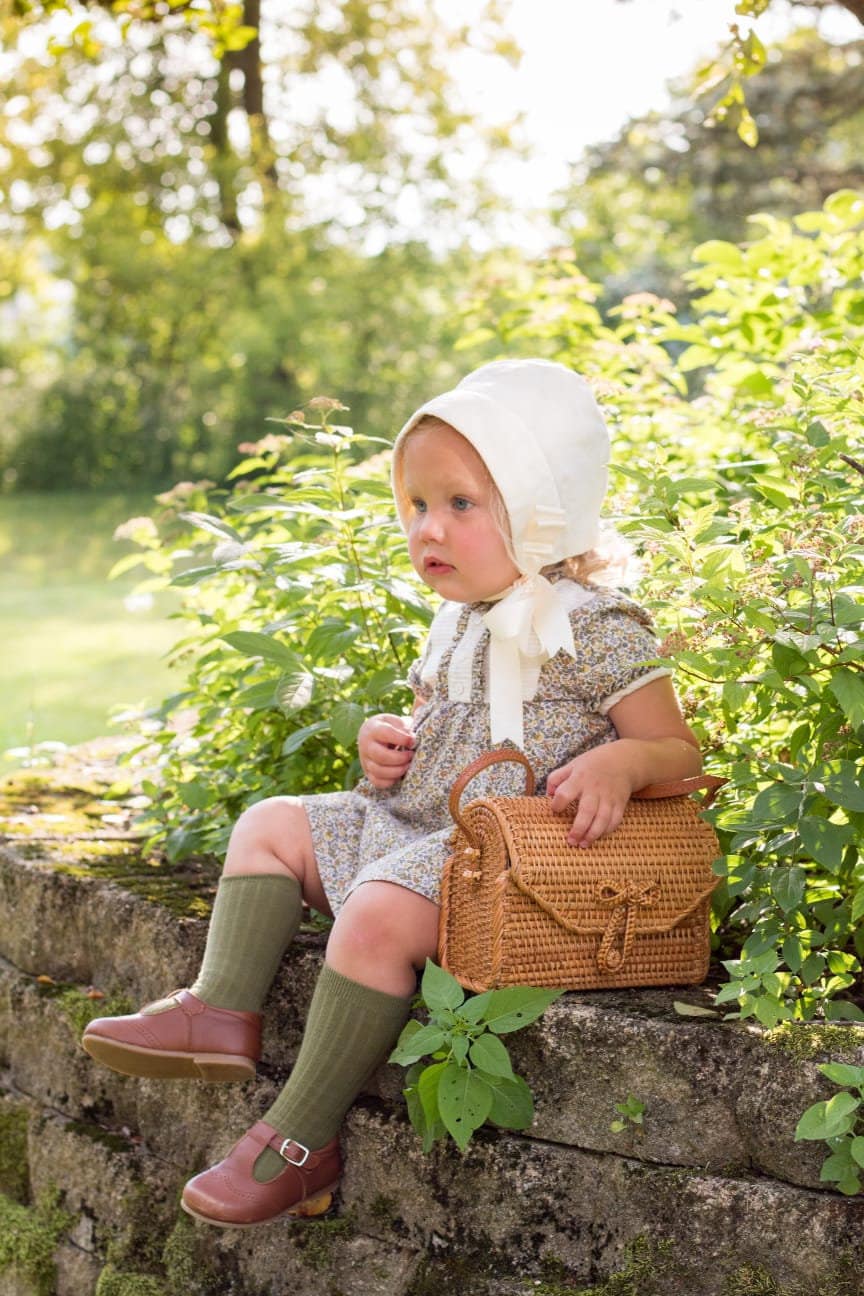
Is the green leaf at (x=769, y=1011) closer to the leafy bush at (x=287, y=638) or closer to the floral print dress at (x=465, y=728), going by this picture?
the floral print dress at (x=465, y=728)

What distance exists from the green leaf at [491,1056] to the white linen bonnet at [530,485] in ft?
1.73

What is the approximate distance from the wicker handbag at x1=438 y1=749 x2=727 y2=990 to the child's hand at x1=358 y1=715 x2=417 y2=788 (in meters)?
0.26

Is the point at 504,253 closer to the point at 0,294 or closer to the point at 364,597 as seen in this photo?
the point at 0,294

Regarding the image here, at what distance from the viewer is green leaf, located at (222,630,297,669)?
103 inches

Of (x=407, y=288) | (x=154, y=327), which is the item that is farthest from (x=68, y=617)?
(x=154, y=327)

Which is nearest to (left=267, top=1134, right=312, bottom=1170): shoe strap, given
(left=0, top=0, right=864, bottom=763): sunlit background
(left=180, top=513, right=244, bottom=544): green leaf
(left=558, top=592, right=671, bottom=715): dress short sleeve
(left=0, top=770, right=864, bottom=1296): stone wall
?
(left=0, top=770, right=864, bottom=1296): stone wall

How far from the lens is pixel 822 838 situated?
6.42 ft

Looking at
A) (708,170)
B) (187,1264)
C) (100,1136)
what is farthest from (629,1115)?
(708,170)

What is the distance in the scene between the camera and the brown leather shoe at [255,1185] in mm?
2086

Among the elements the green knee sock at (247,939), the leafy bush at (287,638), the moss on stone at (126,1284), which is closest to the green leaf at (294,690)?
the leafy bush at (287,638)

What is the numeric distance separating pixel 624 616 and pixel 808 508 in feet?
1.30

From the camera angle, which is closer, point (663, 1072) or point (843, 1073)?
point (843, 1073)

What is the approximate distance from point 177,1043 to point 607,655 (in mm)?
906

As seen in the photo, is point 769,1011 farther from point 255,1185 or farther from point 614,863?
point 255,1185
